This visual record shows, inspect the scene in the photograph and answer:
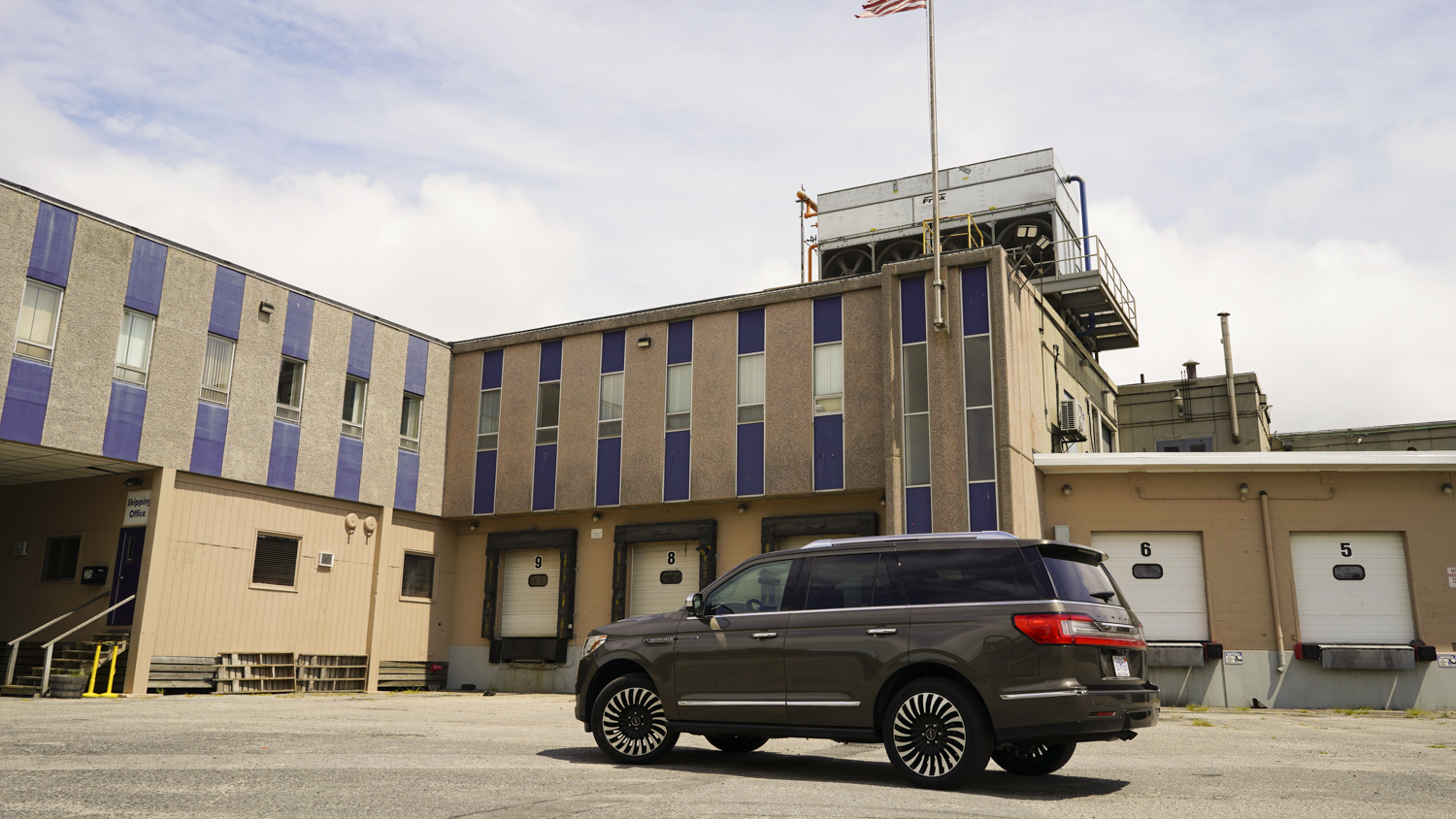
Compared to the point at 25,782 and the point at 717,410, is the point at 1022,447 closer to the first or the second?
the point at 717,410

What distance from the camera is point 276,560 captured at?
840 inches

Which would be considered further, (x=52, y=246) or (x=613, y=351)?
(x=613, y=351)

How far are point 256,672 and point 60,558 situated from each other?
4.77m

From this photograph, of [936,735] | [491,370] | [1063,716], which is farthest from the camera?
[491,370]

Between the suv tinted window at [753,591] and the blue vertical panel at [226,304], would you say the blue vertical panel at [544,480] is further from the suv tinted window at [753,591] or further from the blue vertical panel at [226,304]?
the suv tinted window at [753,591]

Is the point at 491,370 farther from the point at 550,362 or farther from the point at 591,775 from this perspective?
the point at 591,775

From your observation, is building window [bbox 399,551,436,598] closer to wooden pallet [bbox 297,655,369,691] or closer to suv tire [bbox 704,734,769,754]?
wooden pallet [bbox 297,655,369,691]

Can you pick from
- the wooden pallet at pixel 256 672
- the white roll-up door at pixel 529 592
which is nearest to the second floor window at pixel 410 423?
the white roll-up door at pixel 529 592

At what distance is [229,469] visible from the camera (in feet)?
66.3

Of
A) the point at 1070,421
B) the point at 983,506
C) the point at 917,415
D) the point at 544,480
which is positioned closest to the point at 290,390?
the point at 544,480

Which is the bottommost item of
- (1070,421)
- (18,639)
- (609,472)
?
(18,639)

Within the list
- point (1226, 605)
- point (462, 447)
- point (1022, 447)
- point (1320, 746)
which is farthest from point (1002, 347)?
point (462, 447)

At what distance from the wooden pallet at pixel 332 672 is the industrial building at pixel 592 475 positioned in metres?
0.07

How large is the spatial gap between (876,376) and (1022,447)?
324 centimetres
